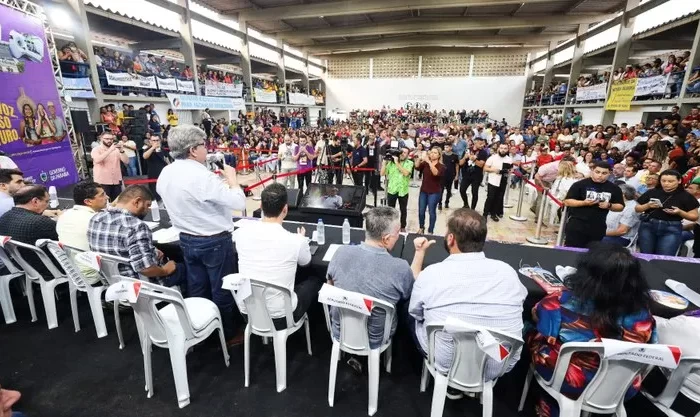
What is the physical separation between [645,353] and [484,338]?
23.7 inches

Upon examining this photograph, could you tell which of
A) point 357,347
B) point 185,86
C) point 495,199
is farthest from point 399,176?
point 185,86

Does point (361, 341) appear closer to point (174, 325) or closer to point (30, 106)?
point (174, 325)

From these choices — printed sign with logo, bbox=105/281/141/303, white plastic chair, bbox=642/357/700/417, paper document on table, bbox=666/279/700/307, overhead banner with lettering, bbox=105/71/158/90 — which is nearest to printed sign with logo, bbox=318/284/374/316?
printed sign with logo, bbox=105/281/141/303

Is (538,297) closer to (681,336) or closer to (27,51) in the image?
(681,336)

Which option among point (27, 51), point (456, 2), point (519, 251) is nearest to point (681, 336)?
point (519, 251)

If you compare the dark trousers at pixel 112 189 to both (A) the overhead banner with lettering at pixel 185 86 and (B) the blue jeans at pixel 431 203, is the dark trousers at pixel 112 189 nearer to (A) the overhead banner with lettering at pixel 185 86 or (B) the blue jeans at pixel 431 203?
(B) the blue jeans at pixel 431 203

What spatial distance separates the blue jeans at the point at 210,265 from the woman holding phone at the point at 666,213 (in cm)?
400

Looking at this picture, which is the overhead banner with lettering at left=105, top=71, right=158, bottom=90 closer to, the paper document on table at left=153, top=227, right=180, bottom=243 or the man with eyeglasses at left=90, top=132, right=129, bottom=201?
the man with eyeglasses at left=90, top=132, right=129, bottom=201

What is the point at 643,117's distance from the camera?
12250 millimetres

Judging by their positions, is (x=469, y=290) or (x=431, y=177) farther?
(x=431, y=177)

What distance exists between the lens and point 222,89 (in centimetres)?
1374

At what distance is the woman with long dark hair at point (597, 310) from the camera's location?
1450 millimetres

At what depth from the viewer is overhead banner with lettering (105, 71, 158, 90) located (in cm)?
911

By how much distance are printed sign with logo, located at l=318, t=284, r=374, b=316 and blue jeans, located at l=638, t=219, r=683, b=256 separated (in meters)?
3.51
